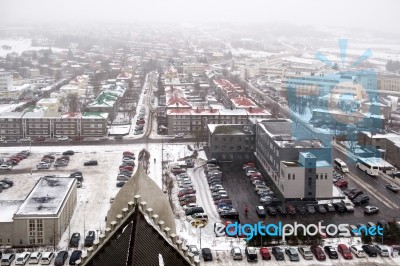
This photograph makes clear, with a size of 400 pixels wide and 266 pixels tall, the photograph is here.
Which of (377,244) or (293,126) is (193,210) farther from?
(293,126)

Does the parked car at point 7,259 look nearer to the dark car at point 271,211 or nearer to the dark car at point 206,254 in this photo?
the dark car at point 206,254

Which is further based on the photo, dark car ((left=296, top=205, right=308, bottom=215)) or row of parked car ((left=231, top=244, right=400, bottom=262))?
dark car ((left=296, top=205, right=308, bottom=215))

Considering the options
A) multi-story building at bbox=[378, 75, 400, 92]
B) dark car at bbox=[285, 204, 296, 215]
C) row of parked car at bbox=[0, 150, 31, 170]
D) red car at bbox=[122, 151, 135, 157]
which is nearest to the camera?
dark car at bbox=[285, 204, 296, 215]

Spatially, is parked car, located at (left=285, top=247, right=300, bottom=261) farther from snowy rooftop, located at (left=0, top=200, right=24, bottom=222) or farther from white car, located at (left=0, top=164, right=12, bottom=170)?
white car, located at (left=0, top=164, right=12, bottom=170)

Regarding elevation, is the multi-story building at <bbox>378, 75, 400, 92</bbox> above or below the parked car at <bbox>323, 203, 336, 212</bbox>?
above

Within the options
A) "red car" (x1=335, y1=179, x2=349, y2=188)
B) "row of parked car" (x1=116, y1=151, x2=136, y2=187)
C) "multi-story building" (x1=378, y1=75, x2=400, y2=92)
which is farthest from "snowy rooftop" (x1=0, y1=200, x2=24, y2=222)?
"multi-story building" (x1=378, y1=75, x2=400, y2=92)

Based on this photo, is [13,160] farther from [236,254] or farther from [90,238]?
[236,254]

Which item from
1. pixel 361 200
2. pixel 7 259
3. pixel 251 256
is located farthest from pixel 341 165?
pixel 7 259
